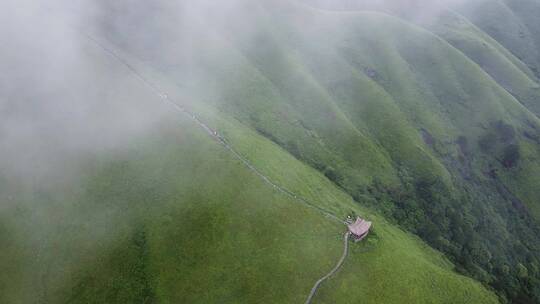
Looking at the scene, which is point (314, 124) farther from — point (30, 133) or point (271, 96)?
point (30, 133)

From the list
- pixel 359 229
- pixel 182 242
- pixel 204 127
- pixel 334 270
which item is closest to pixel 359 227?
pixel 359 229

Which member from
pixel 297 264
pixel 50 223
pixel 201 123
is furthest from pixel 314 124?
pixel 50 223

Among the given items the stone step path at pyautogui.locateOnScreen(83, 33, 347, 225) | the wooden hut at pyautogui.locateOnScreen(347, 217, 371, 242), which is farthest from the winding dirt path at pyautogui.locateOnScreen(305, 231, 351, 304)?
the stone step path at pyautogui.locateOnScreen(83, 33, 347, 225)

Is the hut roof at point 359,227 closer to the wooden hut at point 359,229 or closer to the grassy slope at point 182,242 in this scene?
the wooden hut at point 359,229

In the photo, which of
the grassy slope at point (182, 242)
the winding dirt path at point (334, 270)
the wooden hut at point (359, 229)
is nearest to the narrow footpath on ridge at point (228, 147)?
the winding dirt path at point (334, 270)

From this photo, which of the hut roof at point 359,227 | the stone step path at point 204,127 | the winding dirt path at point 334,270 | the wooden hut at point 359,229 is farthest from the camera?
the stone step path at point 204,127

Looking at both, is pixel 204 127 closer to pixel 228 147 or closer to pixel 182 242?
pixel 228 147

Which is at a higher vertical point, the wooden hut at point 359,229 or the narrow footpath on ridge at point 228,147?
the wooden hut at point 359,229
